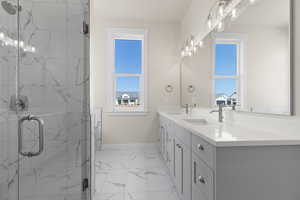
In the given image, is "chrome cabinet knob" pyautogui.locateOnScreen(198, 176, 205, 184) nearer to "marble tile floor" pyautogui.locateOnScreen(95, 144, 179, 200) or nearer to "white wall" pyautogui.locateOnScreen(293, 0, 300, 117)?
"white wall" pyautogui.locateOnScreen(293, 0, 300, 117)

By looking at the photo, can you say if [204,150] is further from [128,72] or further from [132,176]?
[128,72]

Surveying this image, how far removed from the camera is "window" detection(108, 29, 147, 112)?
4.17 metres

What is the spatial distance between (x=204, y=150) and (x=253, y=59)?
0.98 metres

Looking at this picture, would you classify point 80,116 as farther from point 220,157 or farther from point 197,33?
point 197,33

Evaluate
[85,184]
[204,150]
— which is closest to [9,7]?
[85,184]

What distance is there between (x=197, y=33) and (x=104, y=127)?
2.56 m

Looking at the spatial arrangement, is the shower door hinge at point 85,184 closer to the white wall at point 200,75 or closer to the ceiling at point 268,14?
the white wall at point 200,75

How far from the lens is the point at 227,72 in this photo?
2.21 meters

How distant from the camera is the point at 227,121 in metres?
2.13

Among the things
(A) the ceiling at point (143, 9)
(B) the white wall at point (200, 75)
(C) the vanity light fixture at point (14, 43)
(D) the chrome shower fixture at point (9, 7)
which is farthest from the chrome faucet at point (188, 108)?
(D) the chrome shower fixture at point (9, 7)

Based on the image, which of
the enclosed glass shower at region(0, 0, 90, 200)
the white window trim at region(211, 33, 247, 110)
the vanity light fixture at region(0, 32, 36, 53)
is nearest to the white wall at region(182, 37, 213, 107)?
the white window trim at region(211, 33, 247, 110)

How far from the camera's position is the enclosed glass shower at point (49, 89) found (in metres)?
1.77

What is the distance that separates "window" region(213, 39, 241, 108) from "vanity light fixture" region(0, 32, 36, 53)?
195cm

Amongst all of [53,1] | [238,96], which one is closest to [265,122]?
[238,96]
